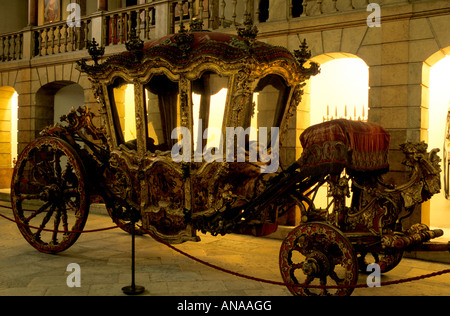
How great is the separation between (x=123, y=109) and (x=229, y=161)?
174 cm

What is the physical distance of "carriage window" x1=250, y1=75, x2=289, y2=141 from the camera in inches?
211

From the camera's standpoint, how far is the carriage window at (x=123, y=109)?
5777 millimetres

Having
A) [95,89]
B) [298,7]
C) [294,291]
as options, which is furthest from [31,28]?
[294,291]

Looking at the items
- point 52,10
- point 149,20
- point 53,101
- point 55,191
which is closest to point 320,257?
point 55,191

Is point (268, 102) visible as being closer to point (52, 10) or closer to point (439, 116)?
point (439, 116)

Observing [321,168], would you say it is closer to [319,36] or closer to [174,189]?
[174,189]

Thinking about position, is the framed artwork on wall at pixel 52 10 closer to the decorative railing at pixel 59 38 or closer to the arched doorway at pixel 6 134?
the decorative railing at pixel 59 38

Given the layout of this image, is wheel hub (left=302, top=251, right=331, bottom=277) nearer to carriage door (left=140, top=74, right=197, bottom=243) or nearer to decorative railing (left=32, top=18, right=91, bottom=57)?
carriage door (left=140, top=74, right=197, bottom=243)

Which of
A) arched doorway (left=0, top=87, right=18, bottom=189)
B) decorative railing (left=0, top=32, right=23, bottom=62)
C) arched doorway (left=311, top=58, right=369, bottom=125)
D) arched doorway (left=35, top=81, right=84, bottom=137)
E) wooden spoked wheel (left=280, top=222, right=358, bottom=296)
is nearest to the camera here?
wooden spoked wheel (left=280, top=222, right=358, bottom=296)

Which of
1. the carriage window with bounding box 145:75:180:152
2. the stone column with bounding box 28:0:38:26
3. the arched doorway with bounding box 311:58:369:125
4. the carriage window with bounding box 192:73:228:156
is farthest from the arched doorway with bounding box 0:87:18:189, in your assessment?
the carriage window with bounding box 192:73:228:156

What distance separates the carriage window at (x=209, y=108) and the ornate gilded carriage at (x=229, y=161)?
0.01 m

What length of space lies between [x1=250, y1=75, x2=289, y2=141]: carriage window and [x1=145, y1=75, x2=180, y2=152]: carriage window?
943 millimetres

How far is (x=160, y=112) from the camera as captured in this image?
566 centimetres
